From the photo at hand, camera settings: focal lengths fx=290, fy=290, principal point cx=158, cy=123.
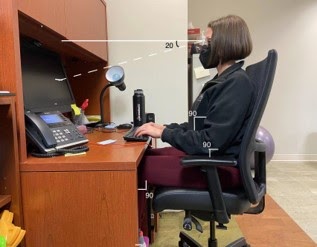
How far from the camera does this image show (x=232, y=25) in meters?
1.27

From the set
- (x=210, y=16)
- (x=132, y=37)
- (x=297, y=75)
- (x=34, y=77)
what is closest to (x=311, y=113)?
(x=297, y=75)

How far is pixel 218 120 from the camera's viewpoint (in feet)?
3.61

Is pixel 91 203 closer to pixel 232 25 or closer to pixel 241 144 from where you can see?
pixel 241 144

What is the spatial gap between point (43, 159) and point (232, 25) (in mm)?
948

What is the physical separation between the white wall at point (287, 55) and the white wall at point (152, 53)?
180cm

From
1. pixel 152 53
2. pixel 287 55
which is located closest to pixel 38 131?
pixel 152 53

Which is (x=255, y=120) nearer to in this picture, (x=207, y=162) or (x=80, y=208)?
(x=207, y=162)

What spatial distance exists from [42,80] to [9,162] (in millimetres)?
751

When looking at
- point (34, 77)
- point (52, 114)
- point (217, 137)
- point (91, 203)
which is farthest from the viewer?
point (34, 77)

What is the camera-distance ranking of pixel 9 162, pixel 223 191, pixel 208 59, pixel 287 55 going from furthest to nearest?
pixel 287 55, pixel 208 59, pixel 223 191, pixel 9 162

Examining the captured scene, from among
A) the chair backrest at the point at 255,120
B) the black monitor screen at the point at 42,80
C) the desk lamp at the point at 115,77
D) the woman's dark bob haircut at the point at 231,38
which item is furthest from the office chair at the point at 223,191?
the desk lamp at the point at 115,77

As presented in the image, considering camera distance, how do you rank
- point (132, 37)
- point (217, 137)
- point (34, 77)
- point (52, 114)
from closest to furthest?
point (217, 137), point (52, 114), point (34, 77), point (132, 37)

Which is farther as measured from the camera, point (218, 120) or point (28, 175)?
Answer: point (218, 120)

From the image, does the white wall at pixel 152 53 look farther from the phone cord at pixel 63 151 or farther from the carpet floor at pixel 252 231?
the phone cord at pixel 63 151
